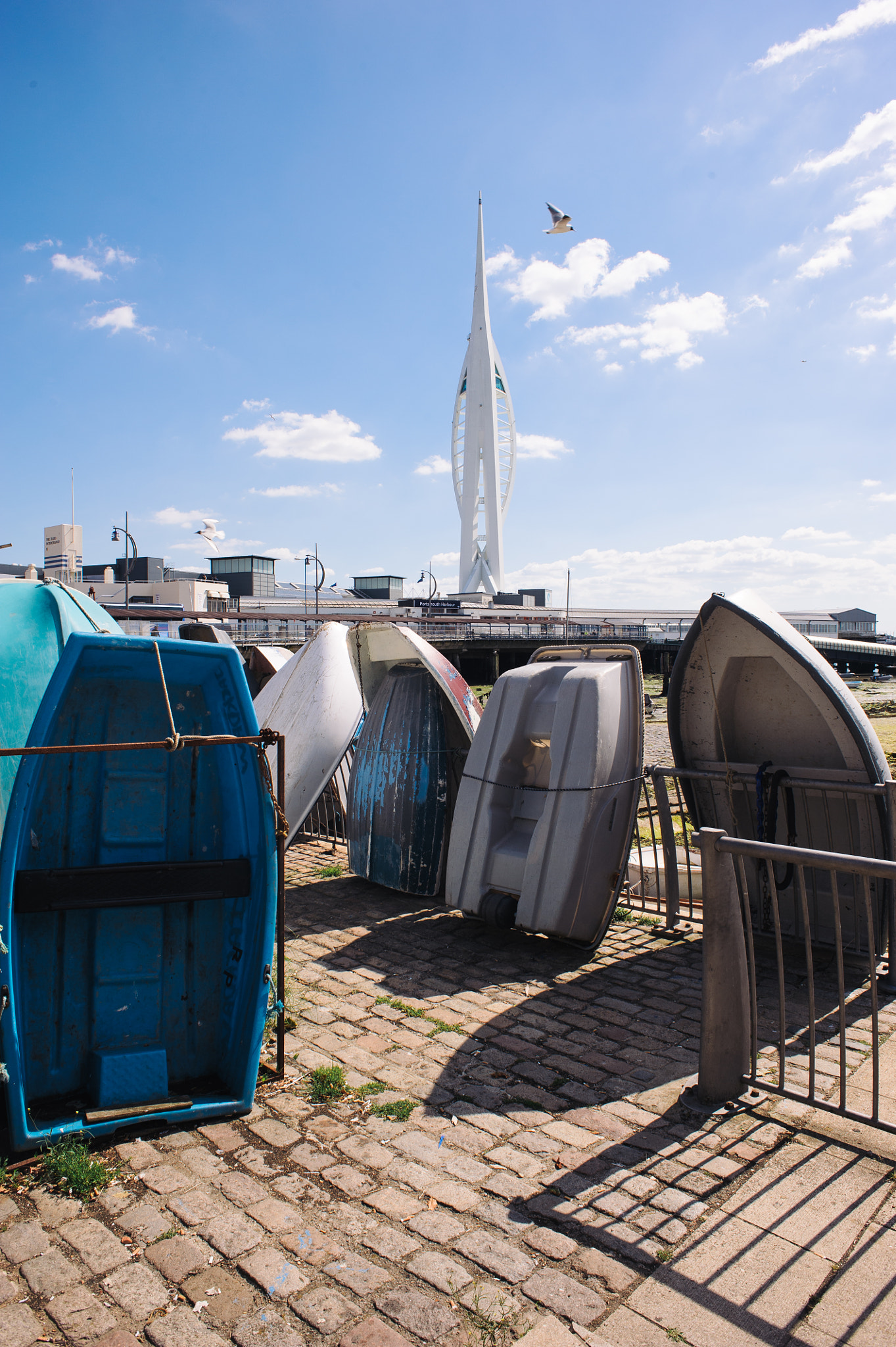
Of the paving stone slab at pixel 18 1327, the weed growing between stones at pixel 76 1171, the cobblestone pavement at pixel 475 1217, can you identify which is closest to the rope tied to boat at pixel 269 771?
the cobblestone pavement at pixel 475 1217

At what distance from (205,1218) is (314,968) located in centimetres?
226

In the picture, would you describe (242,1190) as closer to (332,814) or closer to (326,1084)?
(326,1084)

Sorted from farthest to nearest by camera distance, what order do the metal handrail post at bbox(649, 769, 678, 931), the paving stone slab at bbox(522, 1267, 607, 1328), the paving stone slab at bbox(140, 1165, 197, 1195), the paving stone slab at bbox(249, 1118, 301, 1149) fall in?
the metal handrail post at bbox(649, 769, 678, 931) → the paving stone slab at bbox(249, 1118, 301, 1149) → the paving stone slab at bbox(140, 1165, 197, 1195) → the paving stone slab at bbox(522, 1267, 607, 1328)

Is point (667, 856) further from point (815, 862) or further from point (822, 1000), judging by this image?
point (815, 862)

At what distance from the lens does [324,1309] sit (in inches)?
87.0

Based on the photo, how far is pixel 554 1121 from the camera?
3158 millimetres

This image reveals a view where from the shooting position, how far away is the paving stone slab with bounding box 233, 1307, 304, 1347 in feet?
6.88

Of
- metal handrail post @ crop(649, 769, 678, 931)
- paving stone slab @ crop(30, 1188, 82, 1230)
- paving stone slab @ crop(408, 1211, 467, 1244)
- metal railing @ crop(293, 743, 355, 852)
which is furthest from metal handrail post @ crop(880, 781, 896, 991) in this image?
metal railing @ crop(293, 743, 355, 852)

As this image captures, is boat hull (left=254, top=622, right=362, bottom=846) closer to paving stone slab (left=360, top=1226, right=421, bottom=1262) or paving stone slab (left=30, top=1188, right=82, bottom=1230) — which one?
paving stone slab (left=30, top=1188, right=82, bottom=1230)

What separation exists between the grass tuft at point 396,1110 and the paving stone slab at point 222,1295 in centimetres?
95

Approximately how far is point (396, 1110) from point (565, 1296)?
1126 mm

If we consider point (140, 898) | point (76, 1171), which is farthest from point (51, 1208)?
point (140, 898)

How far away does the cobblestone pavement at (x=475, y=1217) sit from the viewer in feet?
7.14

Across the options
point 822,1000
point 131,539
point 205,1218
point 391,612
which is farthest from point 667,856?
point 391,612
